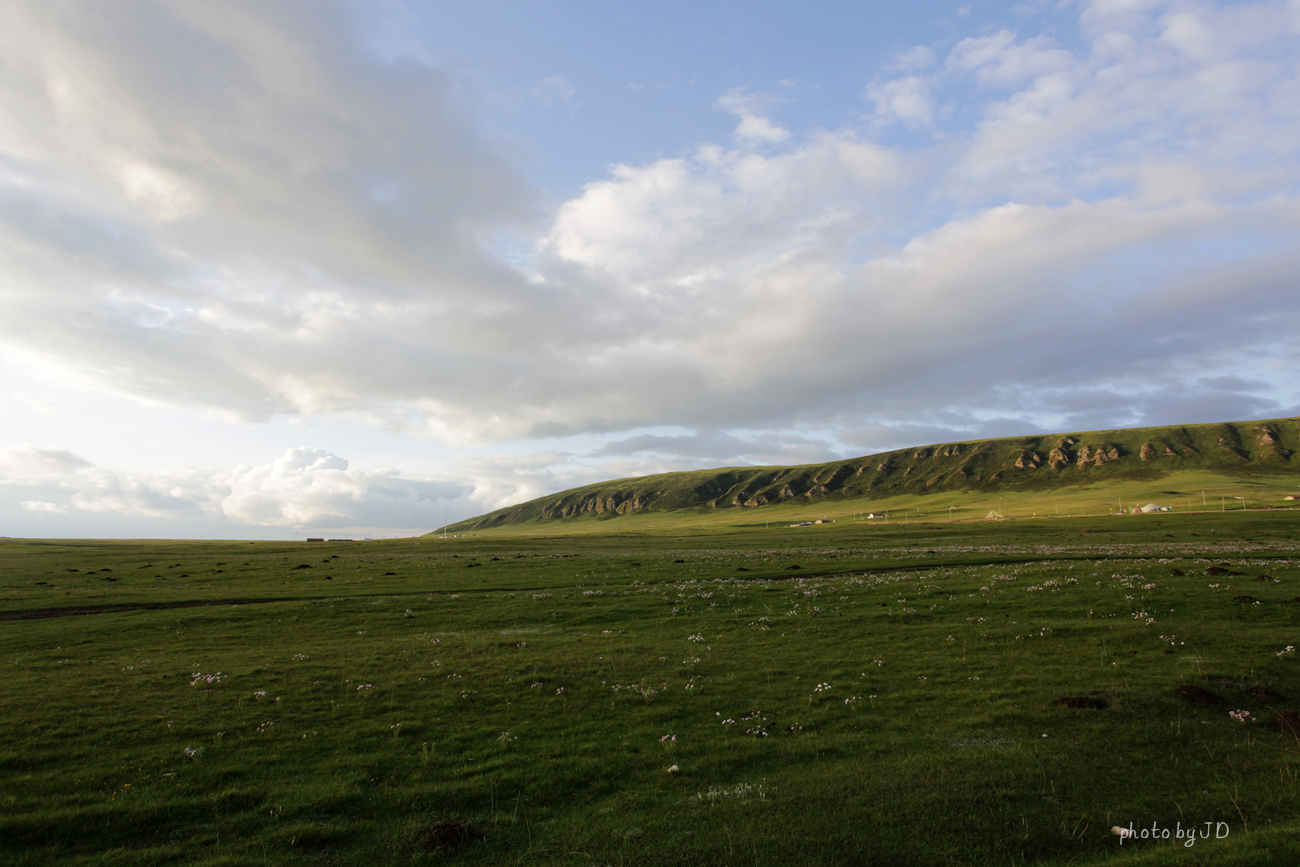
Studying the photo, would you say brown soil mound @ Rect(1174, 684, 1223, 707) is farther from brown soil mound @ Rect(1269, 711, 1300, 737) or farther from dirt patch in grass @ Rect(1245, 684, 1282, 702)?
dirt patch in grass @ Rect(1245, 684, 1282, 702)

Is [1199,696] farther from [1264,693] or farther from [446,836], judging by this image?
[446,836]

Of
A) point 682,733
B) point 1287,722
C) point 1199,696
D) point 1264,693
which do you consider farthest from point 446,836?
point 1264,693

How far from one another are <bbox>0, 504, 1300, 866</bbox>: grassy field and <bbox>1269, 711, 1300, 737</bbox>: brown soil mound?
0.62 metres

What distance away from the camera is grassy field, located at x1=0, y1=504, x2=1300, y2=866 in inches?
415

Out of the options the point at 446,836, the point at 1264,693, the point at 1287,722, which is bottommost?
the point at 1264,693

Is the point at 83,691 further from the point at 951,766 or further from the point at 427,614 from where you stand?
the point at 951,766

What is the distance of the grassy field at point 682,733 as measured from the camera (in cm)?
1055

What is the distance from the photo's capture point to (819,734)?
15.4 metres

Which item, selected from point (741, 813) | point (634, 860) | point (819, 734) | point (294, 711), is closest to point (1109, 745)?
point (819, 734)

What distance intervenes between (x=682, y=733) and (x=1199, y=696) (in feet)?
46.1

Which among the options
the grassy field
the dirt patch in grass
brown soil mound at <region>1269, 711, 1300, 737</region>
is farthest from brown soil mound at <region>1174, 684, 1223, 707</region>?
the dirt patch in grass

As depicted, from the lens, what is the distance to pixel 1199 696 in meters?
15.9

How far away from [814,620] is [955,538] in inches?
3043

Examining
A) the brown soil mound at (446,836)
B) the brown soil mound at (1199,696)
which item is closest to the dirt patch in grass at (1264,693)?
the brown soil mound at (1199,696)
